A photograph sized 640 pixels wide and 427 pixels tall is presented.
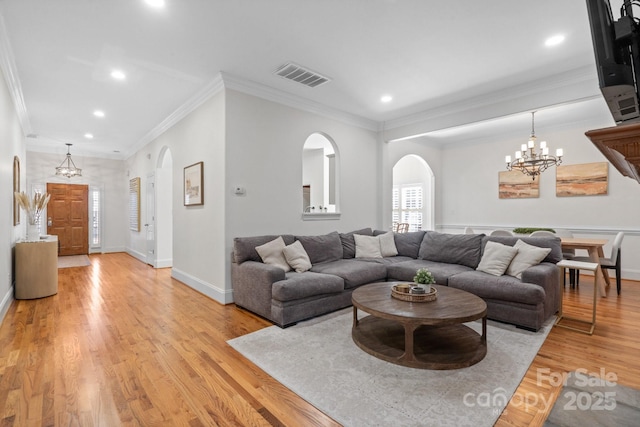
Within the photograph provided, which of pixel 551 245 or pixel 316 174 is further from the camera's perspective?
pixel 316 174

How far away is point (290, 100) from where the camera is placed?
15.3 feet

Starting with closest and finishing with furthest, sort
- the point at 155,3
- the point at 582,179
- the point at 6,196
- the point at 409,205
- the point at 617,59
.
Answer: the point at 617,59, the point at 155,3, the point at 6,196, the point at 582,179, the point at 409,205

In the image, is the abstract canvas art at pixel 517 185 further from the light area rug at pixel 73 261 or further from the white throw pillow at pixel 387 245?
the light area rug at pixel 73 261

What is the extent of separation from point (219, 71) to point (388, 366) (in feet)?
12.2

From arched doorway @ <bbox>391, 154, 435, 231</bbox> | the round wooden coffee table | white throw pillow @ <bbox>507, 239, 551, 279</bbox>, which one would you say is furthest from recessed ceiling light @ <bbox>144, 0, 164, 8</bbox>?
arched doorway @ <bbox>391, 154, 435, 231</bbox>

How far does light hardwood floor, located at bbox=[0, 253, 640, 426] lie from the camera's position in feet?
6.06

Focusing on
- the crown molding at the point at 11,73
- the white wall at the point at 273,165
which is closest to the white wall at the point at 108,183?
the crown molding at the point at 11,73

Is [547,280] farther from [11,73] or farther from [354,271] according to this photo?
[11,73]

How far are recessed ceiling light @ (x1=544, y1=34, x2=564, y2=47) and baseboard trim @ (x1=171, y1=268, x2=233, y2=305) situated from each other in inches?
180

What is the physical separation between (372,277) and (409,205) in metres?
4.87

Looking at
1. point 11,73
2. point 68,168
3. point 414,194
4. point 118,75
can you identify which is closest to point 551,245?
point 414,194

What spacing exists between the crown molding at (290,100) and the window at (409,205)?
305 centimetres

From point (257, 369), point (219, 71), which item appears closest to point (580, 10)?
point (219, 71)

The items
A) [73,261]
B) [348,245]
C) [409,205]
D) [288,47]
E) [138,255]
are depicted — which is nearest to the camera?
[288,47]
